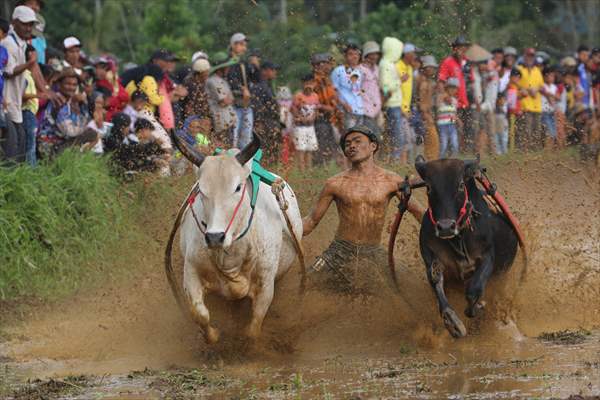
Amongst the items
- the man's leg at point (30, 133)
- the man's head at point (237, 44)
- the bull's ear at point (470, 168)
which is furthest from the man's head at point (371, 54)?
the bull's ear at point (470, 168)

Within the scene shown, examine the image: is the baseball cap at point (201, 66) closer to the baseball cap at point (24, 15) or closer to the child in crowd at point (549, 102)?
the baseball cap at point (24, 15)

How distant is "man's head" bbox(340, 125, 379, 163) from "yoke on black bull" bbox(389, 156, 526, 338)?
491mm

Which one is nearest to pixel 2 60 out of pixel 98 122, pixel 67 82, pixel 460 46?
pixel 67 82

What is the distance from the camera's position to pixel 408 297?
8.83 meters

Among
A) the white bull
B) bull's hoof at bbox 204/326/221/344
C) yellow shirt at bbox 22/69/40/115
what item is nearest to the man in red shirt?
yellow shirt at bbox 22/69/40/115

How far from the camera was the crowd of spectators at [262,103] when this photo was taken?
448 inches

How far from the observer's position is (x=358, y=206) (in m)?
8.92

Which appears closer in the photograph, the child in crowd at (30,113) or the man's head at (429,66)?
the child in crowd at (30,113)

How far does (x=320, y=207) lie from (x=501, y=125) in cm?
781

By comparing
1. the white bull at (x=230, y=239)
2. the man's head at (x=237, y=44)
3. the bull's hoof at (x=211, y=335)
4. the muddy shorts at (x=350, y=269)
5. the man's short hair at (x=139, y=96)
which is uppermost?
the man's head at (x=237, y=44)

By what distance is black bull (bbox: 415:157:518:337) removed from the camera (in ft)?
25.6

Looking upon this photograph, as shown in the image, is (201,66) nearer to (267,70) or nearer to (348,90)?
(267,70)

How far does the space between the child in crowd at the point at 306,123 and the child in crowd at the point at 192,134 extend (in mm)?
2443

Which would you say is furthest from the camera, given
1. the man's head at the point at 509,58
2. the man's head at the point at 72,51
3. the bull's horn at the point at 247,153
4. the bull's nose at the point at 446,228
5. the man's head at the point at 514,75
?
the man's head at the point at 509,58
